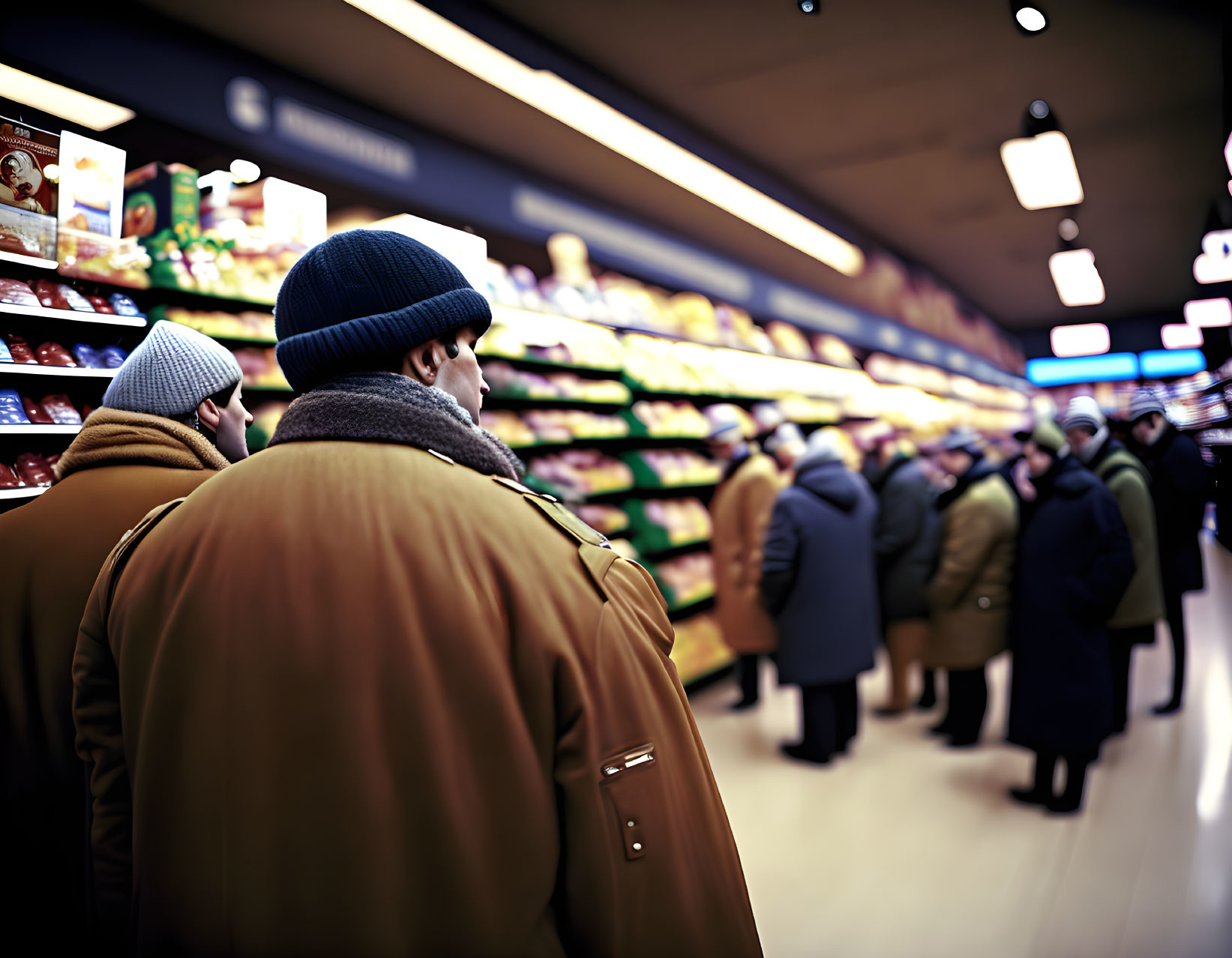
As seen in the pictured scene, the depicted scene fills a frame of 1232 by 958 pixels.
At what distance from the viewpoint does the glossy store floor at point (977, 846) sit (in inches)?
98.8

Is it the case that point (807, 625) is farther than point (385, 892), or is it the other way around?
point (807, 625)

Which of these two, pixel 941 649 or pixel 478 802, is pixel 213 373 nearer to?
pixel 478 802

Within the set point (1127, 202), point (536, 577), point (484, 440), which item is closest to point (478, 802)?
point (536, 577)

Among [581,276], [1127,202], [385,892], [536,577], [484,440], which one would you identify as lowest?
[385,892]

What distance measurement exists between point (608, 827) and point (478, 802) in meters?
0.13

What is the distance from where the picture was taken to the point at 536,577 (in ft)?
2.54

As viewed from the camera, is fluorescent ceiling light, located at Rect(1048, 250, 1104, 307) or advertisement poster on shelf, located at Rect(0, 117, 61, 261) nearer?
advertisement poster on shelf, located at Rect(0, 117, 61, 261)

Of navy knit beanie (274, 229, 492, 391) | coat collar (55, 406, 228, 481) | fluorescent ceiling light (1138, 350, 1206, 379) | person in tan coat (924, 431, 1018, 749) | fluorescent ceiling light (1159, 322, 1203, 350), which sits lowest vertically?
person in tan coat (924, 431, 1018, 749)

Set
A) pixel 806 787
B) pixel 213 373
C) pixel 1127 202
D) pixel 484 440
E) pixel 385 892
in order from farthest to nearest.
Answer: pixel 1127 202 → pixel 806 787 → pixel 213 373 → pixel 484 440 → pixel 385 892

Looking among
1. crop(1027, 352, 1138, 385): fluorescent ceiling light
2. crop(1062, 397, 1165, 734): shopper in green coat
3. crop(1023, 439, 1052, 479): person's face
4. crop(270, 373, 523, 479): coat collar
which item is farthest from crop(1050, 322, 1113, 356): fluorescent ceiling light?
crop(270, 373, 523, 479): coat collar

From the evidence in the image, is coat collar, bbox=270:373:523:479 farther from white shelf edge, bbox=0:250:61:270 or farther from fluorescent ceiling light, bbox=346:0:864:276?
fluorescent ceiling light, bbox=346:0:864:276

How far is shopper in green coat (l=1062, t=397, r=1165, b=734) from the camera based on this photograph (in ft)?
12.9

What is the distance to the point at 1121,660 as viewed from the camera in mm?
4168

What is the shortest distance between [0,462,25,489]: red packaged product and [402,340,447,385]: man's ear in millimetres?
2050
